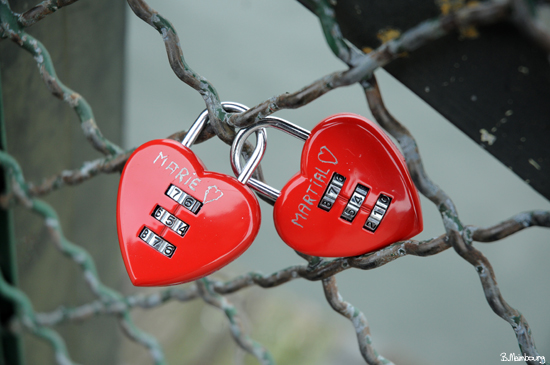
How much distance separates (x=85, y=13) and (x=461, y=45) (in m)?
0.69

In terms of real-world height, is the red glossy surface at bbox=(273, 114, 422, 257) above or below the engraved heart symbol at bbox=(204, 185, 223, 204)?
above

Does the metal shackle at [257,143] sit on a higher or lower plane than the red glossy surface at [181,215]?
higher

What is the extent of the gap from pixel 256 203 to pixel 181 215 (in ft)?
0.24

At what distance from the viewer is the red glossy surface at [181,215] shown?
1.28 ft

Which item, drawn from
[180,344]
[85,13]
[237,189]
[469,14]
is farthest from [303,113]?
[180,344]

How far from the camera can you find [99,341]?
1.34 metres

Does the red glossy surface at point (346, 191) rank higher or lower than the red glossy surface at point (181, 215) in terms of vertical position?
higher

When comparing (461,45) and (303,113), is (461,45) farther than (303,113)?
No

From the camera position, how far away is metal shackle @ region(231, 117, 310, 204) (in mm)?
390

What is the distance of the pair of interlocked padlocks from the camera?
38 cm

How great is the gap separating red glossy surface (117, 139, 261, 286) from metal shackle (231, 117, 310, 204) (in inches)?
0.8

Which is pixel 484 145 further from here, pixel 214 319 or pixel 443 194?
pixel 214 319

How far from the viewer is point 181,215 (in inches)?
15.4

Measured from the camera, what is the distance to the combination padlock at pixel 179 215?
39 centimetres
